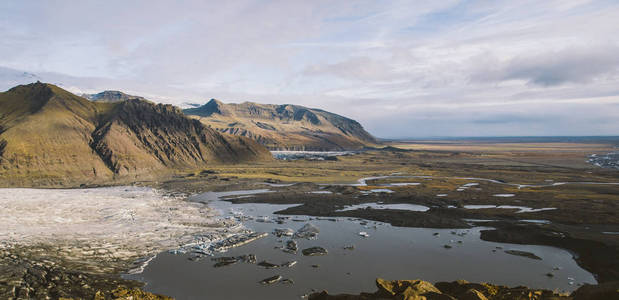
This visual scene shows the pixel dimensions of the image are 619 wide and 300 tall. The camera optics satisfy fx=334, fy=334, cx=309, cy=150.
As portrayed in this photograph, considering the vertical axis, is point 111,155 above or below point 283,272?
above

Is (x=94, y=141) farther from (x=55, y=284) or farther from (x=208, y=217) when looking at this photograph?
(x=55, y=284)

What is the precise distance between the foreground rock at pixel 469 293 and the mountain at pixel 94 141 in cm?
8256

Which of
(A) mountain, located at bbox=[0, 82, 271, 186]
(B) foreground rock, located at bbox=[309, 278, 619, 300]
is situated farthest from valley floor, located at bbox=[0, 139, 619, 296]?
(B) foreground rock, located at bbox=[309, 278, 619, 300]

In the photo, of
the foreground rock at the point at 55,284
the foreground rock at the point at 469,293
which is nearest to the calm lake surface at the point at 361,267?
the foreground rock at the point at 55,284

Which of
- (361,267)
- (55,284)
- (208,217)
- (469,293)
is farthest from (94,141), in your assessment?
(469,293)

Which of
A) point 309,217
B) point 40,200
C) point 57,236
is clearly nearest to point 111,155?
point 40,200

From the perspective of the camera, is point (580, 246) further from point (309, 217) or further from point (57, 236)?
point (57, 236)

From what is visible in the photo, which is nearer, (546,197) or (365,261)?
(365,261)

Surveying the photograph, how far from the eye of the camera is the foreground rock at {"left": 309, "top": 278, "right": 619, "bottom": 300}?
45.1ft

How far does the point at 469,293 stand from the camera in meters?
15.0

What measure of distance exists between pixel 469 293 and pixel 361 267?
563 inches

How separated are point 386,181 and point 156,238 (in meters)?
63.5

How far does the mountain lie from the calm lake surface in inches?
2615

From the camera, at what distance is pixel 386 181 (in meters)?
87.8
